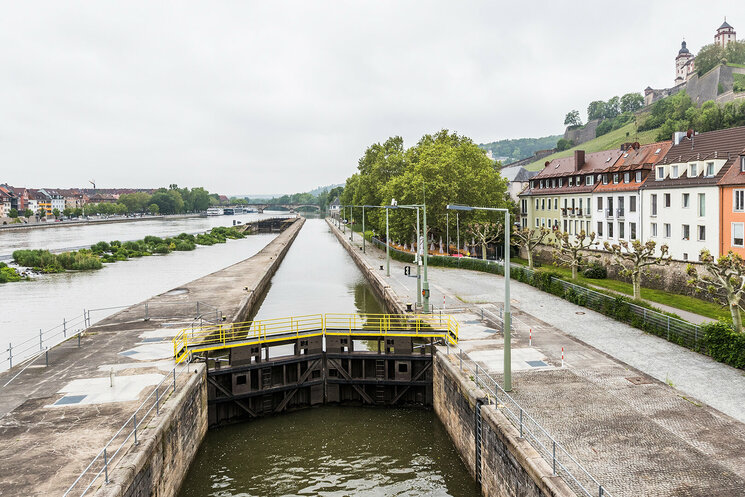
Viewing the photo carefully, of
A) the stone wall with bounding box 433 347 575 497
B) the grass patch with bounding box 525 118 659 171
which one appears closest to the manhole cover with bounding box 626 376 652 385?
the stone wall with bounding box 433 347 575 497

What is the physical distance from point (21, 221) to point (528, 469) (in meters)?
215

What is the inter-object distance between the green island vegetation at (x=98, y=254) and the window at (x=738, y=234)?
7053 centimetres

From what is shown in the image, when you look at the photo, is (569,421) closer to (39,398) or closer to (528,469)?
(528,469)

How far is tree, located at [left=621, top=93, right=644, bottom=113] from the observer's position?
623 ft

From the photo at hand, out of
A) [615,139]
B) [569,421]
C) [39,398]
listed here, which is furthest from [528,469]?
[615,139]

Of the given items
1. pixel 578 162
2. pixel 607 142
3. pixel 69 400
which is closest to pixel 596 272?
A: pixel 578 162

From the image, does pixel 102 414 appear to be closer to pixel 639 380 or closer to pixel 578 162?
pixel 639 380

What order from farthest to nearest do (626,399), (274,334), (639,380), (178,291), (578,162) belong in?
(578,162)
(178,291)
(274,334)
(639,380)
(626,399)

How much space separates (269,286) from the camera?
175ft

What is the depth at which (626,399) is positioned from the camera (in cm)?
1750

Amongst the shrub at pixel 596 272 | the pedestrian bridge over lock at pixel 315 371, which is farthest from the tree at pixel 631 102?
the pedestrian bridge over lock at pixel 315 371

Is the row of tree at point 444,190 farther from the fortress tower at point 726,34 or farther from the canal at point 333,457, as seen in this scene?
the fortress tower at point 726,34

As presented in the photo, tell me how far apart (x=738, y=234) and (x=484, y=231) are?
2519 centimetres

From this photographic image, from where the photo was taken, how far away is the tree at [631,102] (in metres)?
190
